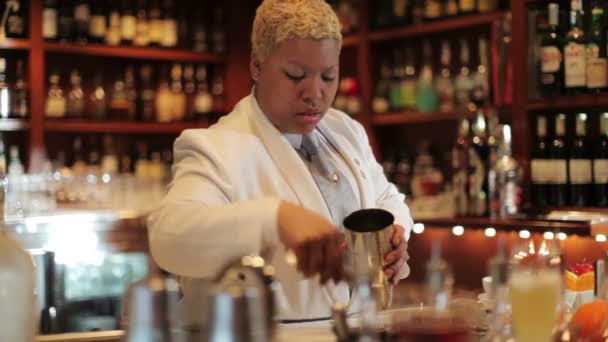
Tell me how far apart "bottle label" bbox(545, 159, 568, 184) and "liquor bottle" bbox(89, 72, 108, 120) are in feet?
7.82

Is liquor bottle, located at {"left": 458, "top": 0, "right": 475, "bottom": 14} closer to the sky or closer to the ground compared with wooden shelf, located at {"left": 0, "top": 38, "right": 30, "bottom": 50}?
closer to the sky

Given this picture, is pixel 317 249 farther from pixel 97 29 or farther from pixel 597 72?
pixel 97 29

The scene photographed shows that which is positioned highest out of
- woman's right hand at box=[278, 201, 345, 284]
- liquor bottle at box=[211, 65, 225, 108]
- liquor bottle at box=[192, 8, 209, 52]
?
liquor bottle at box=[192, 8, 209, 52]

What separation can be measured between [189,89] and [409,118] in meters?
1.48

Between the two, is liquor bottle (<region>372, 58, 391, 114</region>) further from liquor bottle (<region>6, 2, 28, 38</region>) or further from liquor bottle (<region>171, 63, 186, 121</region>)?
liquor bottle (<region>6, 2, 28, 38</region>)

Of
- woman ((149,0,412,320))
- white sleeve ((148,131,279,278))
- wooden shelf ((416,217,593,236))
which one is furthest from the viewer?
wooden shelf ((416,217,593,236))

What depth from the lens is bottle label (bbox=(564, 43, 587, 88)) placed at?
3.44 metres

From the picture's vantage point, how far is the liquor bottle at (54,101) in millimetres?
4590

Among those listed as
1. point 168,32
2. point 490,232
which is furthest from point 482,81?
point 168,32

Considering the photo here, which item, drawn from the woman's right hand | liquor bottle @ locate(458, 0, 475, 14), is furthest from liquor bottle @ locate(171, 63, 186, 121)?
the woman's right hand

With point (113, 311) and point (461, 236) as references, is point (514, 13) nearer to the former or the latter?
point (461, 236)

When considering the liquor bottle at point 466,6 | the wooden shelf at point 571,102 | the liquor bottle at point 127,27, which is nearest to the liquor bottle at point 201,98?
the liquor bottle at point 127,27

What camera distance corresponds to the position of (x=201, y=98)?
506cm

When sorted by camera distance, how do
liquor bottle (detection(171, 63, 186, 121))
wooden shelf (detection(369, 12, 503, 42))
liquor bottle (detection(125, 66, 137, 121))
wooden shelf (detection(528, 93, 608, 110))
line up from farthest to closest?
liquor bottle (detection(171, 63, 186, 121)) → liquor bottle (detection(125, 66, 137, 121)) → wooden shelf (detection(369, 12, 503, 42)) → wooden shelf (detection(528, 93, 608, 110))
